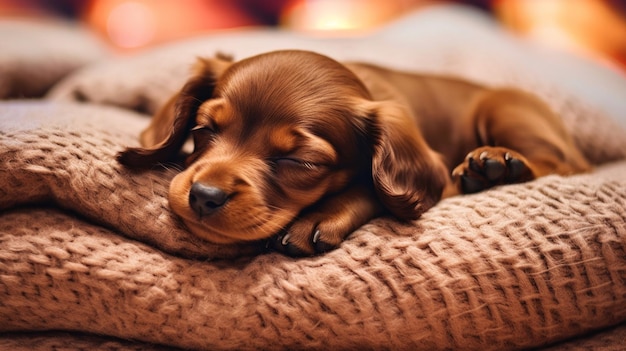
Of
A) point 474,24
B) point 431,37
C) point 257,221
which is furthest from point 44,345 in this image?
point 474,24

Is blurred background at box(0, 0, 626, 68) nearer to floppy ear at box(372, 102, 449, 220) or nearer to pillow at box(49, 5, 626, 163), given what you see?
pillow at box(49, 5, 626, 163)

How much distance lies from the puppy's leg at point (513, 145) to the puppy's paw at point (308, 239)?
61 centimetres

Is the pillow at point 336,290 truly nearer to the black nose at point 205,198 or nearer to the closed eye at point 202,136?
the black nose at point 205,198

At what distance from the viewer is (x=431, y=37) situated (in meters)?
3.87

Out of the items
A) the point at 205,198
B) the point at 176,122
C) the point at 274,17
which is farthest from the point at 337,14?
the point at 205,198

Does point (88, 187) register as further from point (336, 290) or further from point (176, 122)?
point (336, 290)

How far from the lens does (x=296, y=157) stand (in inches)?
66.7

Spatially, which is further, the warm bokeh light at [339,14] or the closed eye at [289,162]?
the warm bokeh light at [339,14]

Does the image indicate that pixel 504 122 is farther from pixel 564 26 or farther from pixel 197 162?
pixel 564 26

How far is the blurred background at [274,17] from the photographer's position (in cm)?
513

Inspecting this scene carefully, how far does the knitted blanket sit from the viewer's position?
148 centimetres

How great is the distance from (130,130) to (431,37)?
7.66ft

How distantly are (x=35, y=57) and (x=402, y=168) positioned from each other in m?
2.66

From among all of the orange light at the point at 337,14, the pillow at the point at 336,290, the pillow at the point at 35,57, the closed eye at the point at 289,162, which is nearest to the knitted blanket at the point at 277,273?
the pillow at the point at 336,290
